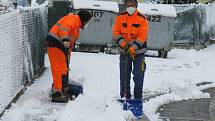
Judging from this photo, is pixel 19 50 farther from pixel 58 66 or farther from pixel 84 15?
pixel 84 15

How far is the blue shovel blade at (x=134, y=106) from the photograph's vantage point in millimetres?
8152

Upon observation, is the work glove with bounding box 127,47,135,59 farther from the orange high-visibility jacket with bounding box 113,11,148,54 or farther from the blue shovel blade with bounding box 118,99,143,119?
the blue shovel blade with bounding box 118,99,143,119

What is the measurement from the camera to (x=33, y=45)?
11008mm

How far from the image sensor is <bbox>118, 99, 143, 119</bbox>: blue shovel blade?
26.7 ft

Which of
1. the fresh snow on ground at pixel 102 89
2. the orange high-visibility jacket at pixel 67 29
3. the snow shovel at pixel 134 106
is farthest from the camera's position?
the orange high-visibility jacket at pixel 67 29

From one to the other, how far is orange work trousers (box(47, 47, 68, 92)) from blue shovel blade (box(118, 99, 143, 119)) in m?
1.27

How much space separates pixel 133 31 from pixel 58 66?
4.98 ft

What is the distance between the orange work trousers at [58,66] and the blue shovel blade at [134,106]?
127 centimetres

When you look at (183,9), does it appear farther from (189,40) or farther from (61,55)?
(61,55)

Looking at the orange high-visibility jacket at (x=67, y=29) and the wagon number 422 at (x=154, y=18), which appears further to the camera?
the wagon number 422 at (x=154, y=18)

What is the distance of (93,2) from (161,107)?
933 cm

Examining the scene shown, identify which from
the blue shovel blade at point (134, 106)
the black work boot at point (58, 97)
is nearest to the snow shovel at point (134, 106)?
the blue shovel blade at point (134, 106)

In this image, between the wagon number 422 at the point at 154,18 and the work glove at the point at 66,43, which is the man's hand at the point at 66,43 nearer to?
the work glove at the point at 66,43

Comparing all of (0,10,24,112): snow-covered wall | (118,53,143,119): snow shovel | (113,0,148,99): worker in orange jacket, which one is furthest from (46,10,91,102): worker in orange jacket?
(118,53,143,119): snow shovel
